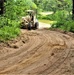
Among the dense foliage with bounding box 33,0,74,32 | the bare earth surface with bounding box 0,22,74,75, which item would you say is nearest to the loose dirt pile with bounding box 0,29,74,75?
the bare earth surface with bounding box 0,22,74,75

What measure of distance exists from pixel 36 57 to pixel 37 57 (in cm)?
5

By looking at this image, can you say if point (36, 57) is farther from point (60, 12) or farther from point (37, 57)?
point (60, 12)

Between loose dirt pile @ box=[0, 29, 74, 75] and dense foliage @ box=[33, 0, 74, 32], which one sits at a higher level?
loose dirt pile @ box=[0, 29, 74, 75]

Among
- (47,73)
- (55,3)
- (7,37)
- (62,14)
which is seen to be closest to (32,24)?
(62,14)

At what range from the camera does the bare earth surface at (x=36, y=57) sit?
939 centimetres

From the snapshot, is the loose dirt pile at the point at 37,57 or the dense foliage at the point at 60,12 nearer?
the loose dirt pile at the point at 37,57

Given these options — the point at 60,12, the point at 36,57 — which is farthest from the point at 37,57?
the point at 60,12

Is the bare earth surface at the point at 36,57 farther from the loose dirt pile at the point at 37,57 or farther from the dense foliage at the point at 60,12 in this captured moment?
the dense foliage at the point at 60,12

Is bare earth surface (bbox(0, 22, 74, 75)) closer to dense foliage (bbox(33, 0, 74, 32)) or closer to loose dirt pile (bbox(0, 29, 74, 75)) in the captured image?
loose dirt pile (bbox(0, 29, 74, 75))

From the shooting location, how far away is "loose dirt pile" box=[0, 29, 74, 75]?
940 cm

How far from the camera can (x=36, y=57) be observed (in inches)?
451

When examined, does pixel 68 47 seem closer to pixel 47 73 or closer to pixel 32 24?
pixel 47 73

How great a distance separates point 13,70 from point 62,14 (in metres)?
18.7

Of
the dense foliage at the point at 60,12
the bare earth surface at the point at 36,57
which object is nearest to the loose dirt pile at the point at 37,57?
the bare earth surface at the point at 36,57
